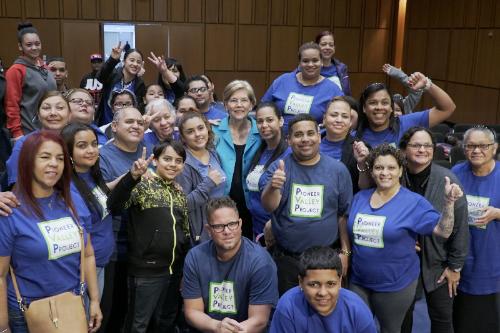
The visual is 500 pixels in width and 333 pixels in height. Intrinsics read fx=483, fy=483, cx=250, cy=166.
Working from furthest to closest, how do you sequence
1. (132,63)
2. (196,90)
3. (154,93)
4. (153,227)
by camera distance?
1. (132,63)
2. (154,93)
3. (196,90)
4. (153,227)

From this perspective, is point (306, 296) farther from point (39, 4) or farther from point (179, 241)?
point (39, 4)

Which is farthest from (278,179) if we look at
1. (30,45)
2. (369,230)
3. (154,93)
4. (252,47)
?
(252,47)

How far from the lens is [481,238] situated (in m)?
2.90

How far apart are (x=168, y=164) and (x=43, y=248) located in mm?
908

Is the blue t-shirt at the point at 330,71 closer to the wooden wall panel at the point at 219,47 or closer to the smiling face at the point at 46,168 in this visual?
the smiling face at the point at 46,168

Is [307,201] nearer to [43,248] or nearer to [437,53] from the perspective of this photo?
[43,248]

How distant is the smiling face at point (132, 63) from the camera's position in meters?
4.90

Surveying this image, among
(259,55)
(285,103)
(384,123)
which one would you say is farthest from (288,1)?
(384,123)

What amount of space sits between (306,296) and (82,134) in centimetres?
145

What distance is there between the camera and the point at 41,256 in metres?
2.15

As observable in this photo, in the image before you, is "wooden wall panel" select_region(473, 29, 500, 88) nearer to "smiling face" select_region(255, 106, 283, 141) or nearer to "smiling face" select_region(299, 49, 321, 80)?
"smiling face" select_region(299, 49, 321, 80)

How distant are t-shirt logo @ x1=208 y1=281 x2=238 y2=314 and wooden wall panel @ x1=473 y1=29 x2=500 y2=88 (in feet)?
26.6

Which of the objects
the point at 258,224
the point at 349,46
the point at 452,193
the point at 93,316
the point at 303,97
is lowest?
the point at 93,316

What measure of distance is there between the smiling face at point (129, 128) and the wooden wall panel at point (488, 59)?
7954 millimetres
